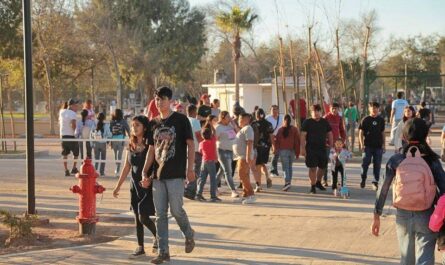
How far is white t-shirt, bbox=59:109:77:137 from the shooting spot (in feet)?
54.6

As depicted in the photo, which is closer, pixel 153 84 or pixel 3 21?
A: pixel 3 21

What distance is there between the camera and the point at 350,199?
1242cm

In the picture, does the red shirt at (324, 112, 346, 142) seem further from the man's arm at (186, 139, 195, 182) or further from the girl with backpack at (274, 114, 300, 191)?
the man's arm at (186, 139, 195, 182)

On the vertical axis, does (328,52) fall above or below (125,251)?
above

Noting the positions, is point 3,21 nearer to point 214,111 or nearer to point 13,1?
point 13,1

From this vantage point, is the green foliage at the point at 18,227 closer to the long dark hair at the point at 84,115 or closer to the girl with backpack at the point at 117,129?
the girl with backpack at the point at 117,129

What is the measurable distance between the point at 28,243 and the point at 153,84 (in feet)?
148

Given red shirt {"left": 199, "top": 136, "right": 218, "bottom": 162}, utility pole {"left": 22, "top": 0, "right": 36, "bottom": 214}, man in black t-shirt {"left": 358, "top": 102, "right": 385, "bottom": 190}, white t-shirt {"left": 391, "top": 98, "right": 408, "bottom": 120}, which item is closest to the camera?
utility pole {"left": 22, "top": 0, "right": 36, "bottom": 214}

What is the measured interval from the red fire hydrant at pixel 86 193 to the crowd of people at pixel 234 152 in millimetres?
549

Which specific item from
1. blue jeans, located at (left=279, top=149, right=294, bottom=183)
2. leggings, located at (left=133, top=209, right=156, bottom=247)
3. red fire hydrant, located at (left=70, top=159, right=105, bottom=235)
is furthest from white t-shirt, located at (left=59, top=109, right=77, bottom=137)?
Result: leggings, located at (left=133, top=209, right=156, bottom=247)

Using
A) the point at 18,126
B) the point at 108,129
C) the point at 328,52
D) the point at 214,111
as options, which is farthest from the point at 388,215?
the point at 18,126

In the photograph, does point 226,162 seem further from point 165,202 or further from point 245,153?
point 165,202

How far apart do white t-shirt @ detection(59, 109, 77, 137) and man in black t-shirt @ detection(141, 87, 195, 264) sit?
958 cm

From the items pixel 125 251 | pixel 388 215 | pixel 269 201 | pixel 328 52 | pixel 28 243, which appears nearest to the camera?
pixel 125 251
